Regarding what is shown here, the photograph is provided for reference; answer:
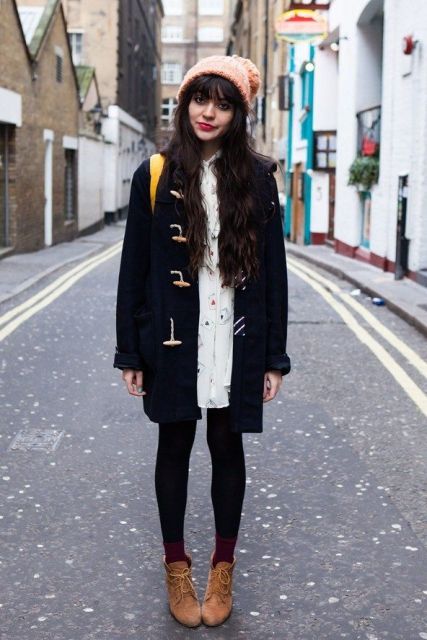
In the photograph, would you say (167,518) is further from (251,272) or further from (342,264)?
(342,264)

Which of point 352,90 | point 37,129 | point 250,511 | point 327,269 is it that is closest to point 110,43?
point 37,129

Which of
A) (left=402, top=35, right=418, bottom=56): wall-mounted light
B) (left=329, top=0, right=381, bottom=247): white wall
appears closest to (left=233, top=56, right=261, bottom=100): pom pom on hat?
(left=402, top=35, right=418, bottom=56): wall-mounted light

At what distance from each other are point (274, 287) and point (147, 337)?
49 cm

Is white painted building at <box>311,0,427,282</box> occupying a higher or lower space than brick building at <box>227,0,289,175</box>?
lower

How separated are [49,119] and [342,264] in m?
9.13

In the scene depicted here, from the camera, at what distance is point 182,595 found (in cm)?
350

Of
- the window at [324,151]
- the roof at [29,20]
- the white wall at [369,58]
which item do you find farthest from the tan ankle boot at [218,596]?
the window at [324,151]

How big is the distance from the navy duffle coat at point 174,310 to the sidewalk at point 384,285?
6.78 m

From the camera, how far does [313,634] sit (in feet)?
11.1

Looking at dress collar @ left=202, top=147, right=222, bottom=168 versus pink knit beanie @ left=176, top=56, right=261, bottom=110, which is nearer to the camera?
pink knit beanie @ left=176, top=56, right=261, bottom=110

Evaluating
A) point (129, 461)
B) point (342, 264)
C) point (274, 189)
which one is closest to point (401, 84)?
point (342, 264)

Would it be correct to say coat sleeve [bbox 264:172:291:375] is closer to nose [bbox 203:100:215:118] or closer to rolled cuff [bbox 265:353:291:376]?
rolled cuff [bbox 265:353:291:376]

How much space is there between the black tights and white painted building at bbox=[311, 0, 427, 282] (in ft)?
34.9

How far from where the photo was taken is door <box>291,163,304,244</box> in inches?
1126
